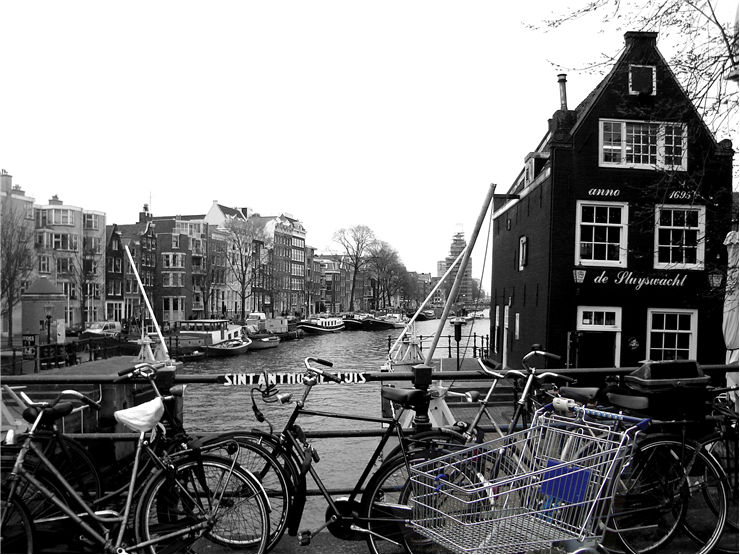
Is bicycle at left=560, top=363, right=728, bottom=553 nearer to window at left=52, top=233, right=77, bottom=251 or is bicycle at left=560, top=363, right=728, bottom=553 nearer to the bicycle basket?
the bicycle basket

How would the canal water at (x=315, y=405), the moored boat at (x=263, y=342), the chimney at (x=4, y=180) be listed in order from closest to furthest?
the chimney at (x=4, y=180), the canal water at (x=315, y=405), the moored boat at (x=263, y=342)

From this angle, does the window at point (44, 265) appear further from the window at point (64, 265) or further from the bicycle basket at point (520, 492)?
the bicycle basket at point (520, 492)

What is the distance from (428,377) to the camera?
13.1 ft

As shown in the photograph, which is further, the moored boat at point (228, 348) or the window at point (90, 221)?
the window at point (90, 221)

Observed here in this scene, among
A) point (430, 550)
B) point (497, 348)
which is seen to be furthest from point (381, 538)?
point (497, 348)

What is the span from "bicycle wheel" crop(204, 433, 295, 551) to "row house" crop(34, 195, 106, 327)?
42.6 meters

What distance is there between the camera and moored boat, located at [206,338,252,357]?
44344mm

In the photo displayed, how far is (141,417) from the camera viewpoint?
3225 millimetres

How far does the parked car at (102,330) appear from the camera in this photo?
138 ft

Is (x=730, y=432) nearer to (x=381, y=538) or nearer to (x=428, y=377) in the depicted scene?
(x=428, y=377)

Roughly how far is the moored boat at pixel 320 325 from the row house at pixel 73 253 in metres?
21.7

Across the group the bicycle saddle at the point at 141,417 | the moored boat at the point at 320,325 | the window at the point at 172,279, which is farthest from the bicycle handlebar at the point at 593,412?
the moored boat at the point at 320,325

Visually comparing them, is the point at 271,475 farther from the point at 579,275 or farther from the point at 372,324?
the point at 372,324

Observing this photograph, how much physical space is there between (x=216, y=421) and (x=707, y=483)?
687 inches
